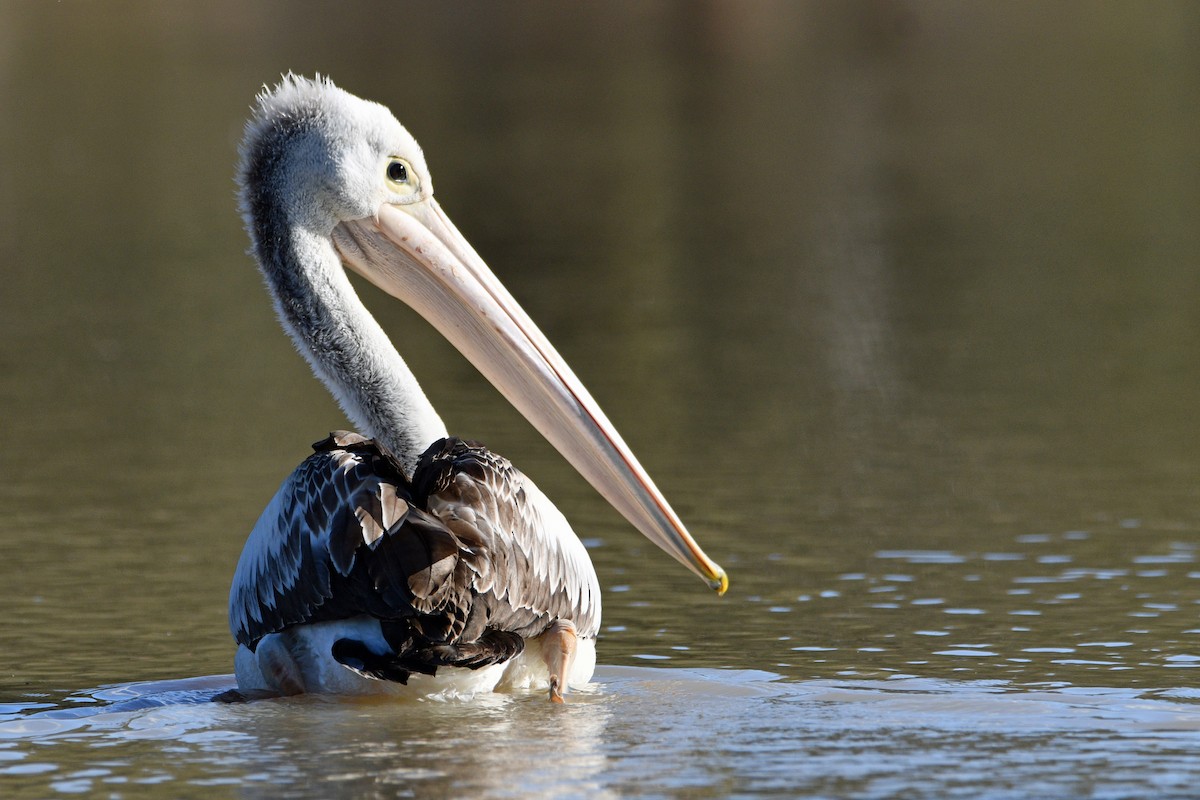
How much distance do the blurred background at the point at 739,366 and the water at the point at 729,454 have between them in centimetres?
4

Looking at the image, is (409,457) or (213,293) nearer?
(409,457)

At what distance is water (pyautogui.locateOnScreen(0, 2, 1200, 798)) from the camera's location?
5.12m

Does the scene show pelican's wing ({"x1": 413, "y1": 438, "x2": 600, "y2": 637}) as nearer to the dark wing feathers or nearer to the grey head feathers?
the dark wing feathers

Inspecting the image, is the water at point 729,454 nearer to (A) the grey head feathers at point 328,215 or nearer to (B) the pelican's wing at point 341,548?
(B) the pelican's wing at point 341,548

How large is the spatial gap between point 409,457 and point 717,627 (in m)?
1.28

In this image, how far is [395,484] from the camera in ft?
18.0

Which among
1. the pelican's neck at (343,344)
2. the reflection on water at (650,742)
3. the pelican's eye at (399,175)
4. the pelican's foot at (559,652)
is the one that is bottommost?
the reflection on water at (650,742)

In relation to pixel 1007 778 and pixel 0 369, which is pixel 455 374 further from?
pixel 1007 778

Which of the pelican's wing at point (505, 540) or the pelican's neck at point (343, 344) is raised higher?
the pelican's neck at point (343, 344)

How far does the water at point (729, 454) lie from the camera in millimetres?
5117

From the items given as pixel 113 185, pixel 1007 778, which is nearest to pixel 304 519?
pixel 1007 778

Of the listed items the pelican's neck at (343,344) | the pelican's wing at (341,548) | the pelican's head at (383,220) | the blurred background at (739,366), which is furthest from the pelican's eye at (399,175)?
the blurred background at (739,366)

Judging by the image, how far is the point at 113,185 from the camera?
2344cm

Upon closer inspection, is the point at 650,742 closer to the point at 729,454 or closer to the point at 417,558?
the point at 417,558
